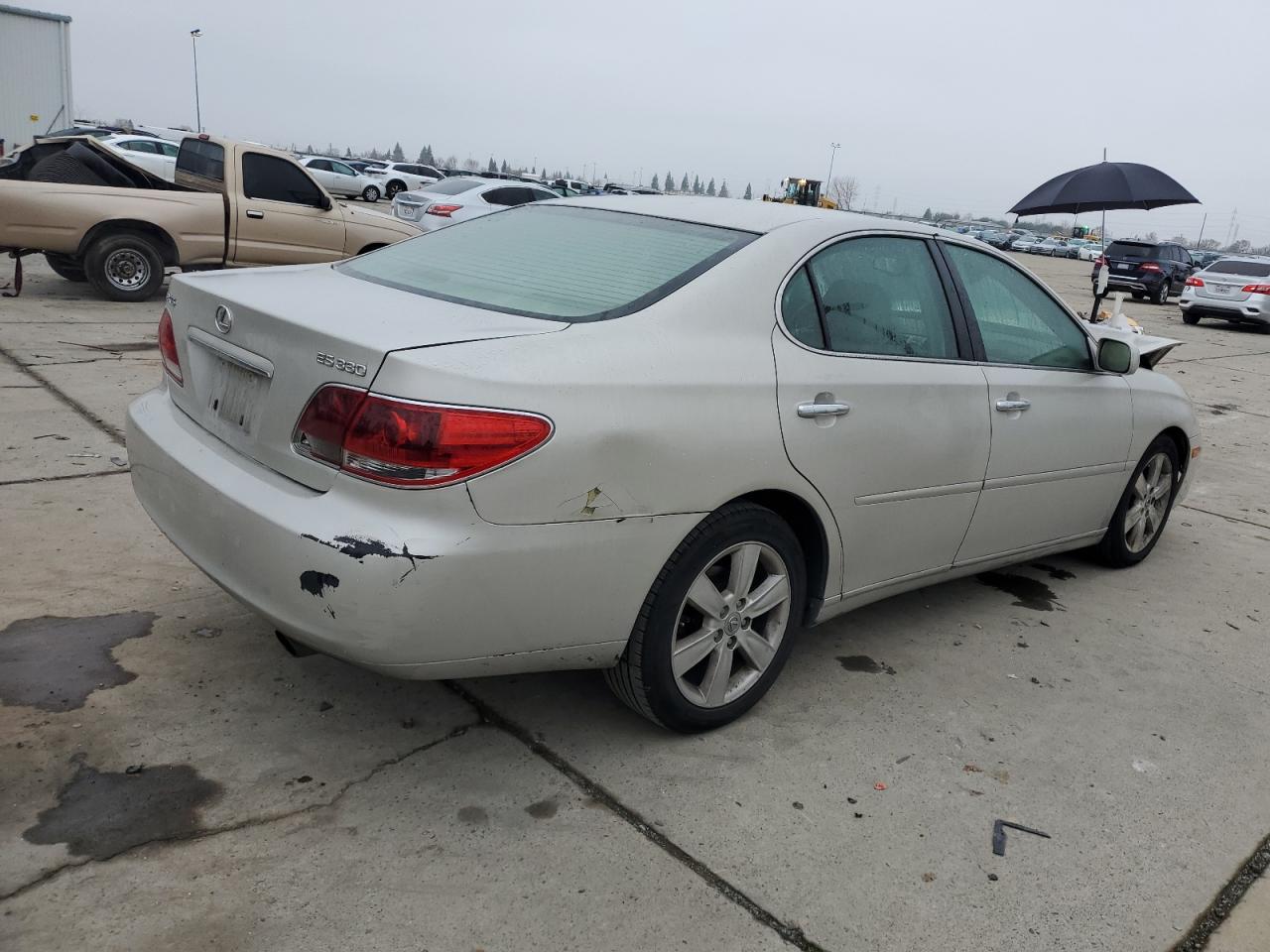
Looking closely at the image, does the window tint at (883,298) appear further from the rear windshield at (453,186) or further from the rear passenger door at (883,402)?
the rear windshield at (453,186)

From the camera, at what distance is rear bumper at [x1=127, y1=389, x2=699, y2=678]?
7.70 ft

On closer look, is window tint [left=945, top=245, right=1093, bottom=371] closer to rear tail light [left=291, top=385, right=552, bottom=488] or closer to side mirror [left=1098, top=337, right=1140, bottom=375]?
side mirror [left=1098, top=337, right=1140, bottom=375]

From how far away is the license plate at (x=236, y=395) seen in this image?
271 centimetres

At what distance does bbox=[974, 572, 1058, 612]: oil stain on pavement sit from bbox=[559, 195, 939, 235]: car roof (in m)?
1.70

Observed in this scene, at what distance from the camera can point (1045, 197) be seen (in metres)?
11.6

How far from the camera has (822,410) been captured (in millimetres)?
3059

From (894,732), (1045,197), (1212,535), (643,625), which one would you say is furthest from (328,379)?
(1045,197)

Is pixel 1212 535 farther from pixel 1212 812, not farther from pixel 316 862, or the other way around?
pixel 316 862

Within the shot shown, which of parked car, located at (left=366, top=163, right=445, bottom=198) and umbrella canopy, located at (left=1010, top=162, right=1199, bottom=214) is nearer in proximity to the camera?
umbrella canopy, located at (left=1010, top=162, right=1199, bottom=214)

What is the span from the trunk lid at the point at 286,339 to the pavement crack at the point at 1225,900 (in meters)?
2.13

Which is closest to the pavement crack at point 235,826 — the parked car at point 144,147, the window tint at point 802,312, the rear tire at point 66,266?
the window tint at point 802,312

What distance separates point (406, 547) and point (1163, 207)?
11.6 meters

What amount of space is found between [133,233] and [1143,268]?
24366 millimetres

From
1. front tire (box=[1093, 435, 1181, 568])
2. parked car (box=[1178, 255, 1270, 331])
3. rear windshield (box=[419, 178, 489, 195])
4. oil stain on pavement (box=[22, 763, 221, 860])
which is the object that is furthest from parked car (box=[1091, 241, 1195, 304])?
oil stain on pavement (box=[22, 763, 221, 860])
